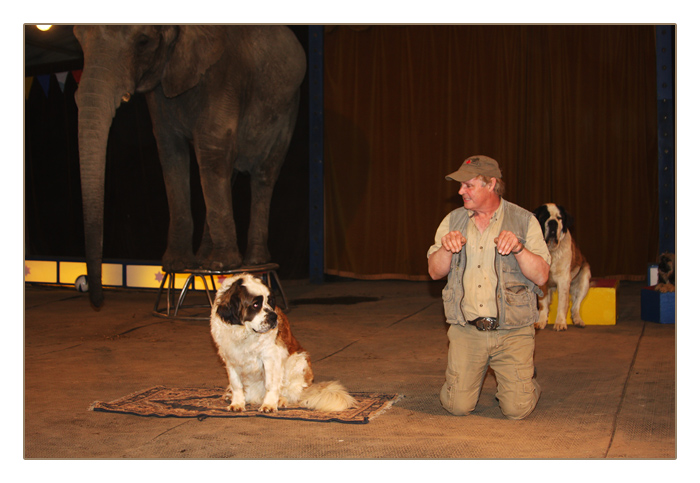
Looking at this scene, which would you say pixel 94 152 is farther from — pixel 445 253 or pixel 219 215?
pixel 445 253

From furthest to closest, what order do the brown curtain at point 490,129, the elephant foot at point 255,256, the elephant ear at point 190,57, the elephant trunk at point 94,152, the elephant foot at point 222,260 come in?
the brown curtain at point 490,129
the elephant foot at point 255,256
the elephant foot at point 222,260
the elephant ear at point 190,57
the elephant trunk at point 94,152

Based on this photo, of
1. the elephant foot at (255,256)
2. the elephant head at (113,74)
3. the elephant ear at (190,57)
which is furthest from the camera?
the elephant foot at (255,256)

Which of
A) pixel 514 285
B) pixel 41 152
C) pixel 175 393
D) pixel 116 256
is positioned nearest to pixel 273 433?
pixel 175 393

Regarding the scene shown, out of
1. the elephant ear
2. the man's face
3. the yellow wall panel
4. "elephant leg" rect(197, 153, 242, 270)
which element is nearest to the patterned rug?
the man's face

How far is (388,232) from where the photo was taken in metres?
10.4

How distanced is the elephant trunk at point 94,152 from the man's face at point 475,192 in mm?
2908

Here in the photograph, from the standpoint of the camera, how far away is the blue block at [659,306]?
680cm

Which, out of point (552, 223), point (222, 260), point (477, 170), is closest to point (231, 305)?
point (477, 170)

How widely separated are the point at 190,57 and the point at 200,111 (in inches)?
24.2

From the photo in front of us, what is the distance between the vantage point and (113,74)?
6160 millimetres

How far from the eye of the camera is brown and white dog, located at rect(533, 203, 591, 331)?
21.5 ft

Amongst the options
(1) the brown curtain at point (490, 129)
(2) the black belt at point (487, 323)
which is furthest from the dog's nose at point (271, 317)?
(1) the brown curtain at point (490, 129)

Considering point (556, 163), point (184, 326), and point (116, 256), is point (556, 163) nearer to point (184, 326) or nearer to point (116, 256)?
point (184, 326)

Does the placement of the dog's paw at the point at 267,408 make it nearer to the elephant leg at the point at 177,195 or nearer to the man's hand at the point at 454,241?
the man's hand at the point at 454,241
